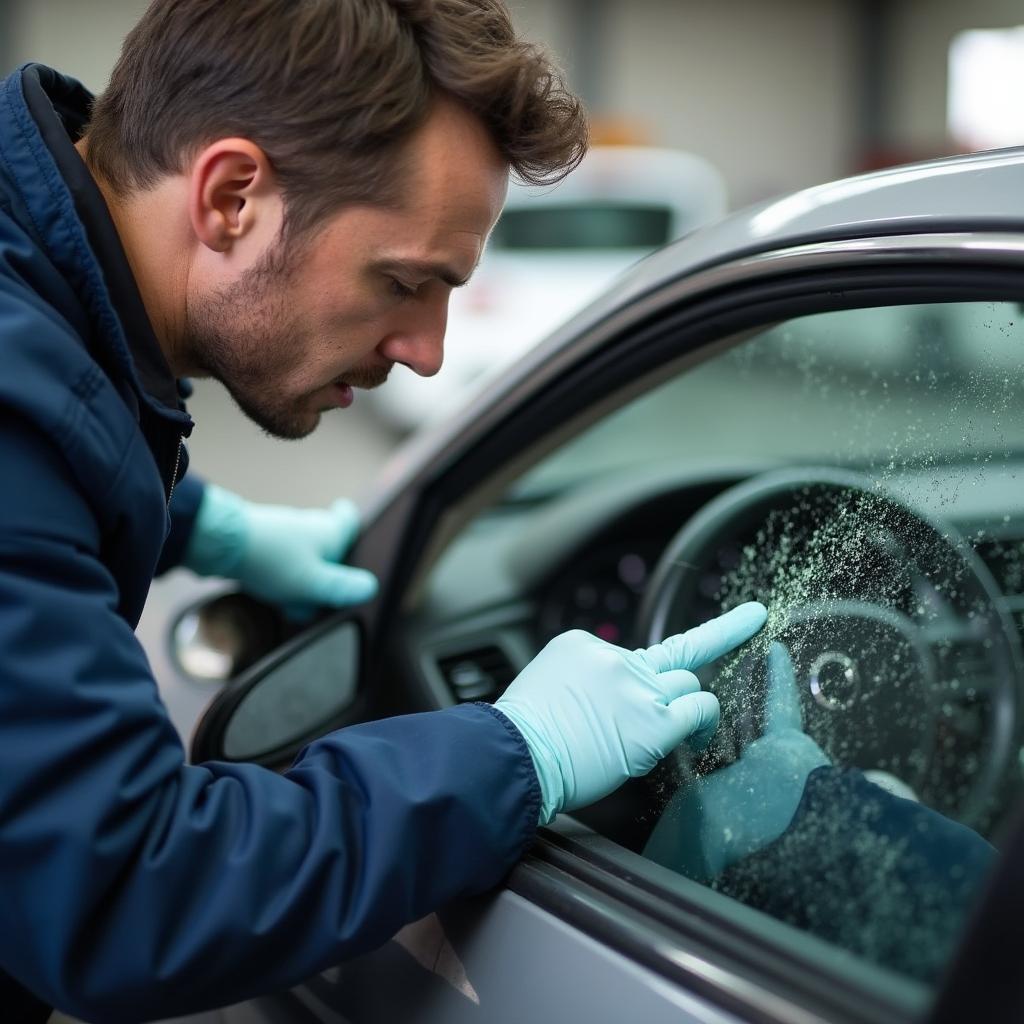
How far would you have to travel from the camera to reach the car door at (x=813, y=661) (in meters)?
1.04

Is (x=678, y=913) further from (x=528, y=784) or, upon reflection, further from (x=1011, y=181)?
(x=1011, y=181)

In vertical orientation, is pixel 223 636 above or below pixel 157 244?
below

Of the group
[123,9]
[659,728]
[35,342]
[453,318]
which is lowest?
[453,318]

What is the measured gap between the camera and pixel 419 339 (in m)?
1.58

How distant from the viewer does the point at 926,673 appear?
4.69 feet

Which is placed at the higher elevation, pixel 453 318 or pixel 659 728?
pixel 659 728

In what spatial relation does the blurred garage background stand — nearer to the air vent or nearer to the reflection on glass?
the air vent

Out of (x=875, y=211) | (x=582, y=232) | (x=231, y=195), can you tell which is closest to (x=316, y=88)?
(x=231, y=195)

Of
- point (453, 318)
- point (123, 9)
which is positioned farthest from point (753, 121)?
point (453, 318)

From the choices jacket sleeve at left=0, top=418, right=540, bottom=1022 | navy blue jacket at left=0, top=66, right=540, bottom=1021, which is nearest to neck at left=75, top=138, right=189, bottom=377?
navy blue jacket at left=0, top=66, right=540, bottom=1021

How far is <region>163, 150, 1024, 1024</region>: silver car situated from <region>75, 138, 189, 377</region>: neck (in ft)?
1.78

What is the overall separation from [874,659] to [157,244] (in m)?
0.98

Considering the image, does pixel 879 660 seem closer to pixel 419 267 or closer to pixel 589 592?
pixel 419 267

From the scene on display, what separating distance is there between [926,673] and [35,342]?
3.45 ft
